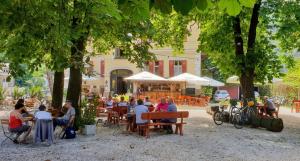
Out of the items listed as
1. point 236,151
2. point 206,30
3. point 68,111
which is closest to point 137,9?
point 236,151

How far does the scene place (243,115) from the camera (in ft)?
60.3

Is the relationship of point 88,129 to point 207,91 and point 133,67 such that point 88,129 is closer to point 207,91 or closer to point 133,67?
point 207,91

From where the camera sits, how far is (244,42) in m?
22.2

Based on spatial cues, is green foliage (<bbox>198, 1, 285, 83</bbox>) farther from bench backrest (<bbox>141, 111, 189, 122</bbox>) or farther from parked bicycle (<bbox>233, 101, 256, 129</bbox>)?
bench backrest (<bbox>141, 111, 189, 122</bbox>)

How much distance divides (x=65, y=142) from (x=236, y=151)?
4895mm

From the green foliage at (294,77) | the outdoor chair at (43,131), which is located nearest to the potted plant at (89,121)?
the outdoor chair at (43,131)

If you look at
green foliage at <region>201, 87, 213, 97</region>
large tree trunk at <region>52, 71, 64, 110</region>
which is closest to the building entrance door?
green foliage at <region>201, 87, 213, 97</region>

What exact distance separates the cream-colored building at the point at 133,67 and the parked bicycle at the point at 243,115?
24108 millimetres

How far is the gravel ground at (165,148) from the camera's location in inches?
423

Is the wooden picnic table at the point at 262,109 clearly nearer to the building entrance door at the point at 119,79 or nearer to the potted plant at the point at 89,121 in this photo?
the potted plant at the point at 89,121

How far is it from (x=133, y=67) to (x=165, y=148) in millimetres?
35926

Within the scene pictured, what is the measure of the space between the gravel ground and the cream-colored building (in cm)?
2827

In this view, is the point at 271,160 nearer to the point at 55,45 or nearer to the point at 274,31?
the point at 55,45

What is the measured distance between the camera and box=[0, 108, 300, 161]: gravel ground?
10.7m
